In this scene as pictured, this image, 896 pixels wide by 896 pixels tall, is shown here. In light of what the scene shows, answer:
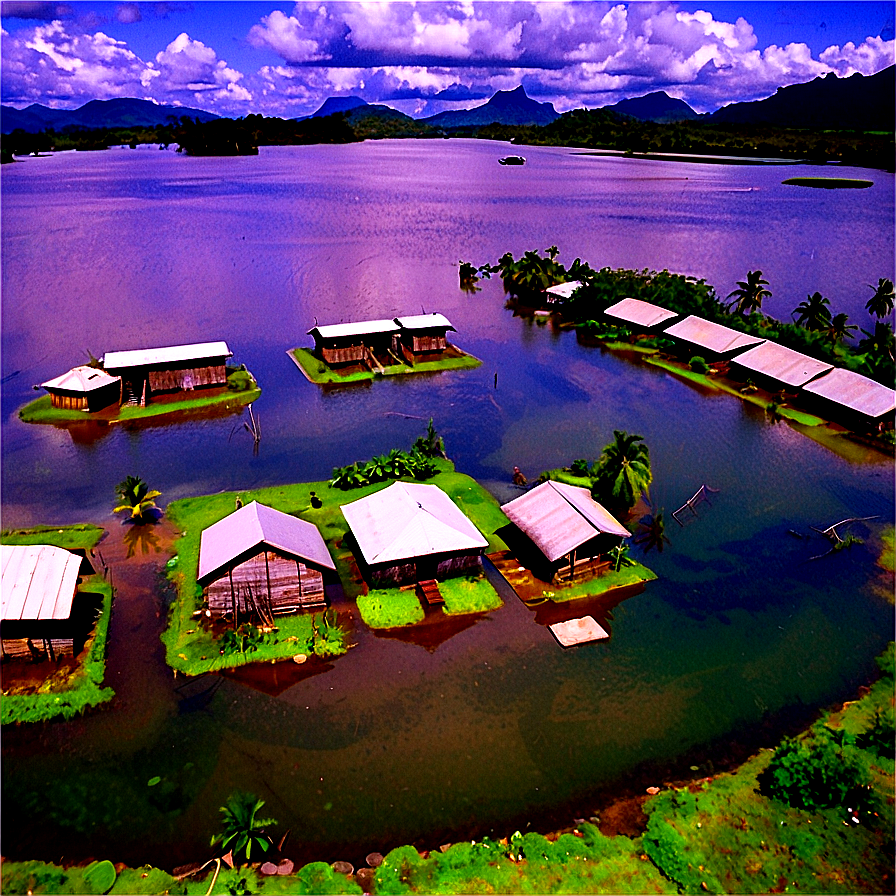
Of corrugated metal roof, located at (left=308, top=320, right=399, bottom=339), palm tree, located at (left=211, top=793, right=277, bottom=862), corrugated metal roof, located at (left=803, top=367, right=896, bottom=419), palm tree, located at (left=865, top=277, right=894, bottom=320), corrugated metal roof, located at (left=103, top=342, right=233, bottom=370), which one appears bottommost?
palm tree, located at (left=211, top=793, right=277, bottom=862)

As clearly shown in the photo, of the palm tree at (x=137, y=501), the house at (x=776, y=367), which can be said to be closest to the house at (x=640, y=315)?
the house at (x=776, y=367)

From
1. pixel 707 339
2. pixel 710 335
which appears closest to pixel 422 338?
pixel 707 339

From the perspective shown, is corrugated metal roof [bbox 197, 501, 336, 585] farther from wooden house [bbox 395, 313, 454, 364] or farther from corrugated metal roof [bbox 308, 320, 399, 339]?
wooden house [bbox 395, 313, 454, 364]

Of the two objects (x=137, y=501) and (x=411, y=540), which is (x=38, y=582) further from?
(x=411, y=540)

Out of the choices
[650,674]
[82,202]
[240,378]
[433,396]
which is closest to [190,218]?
[82,202]

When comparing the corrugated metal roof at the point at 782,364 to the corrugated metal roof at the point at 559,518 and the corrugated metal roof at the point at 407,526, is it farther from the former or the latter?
the corrugated metal roof at the point at 407,526

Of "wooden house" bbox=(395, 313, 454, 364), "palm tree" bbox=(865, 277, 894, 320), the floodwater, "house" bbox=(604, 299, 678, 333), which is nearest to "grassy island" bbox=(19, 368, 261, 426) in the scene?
the floodwater
